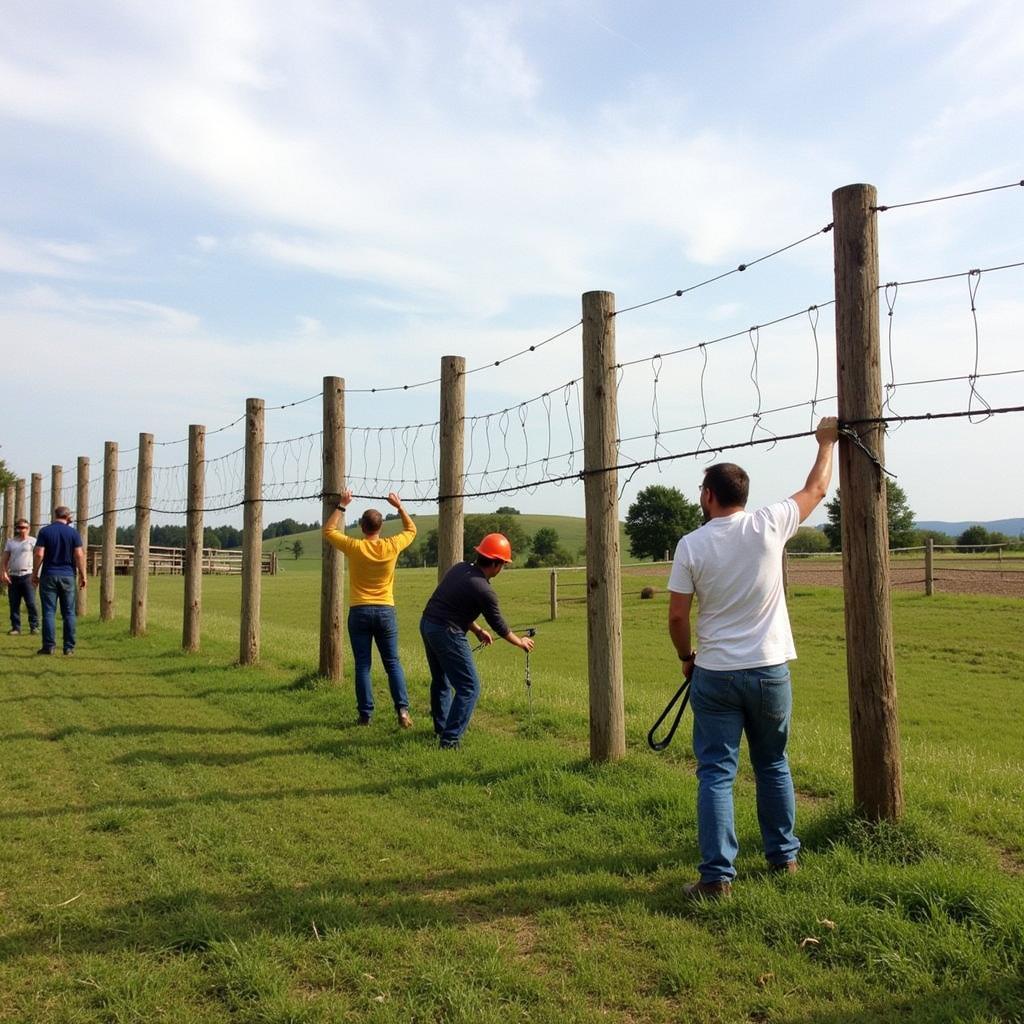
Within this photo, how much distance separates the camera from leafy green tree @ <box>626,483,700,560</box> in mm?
84312

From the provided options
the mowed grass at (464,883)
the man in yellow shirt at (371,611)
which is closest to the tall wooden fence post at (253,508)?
the mowed grass at (464,883)

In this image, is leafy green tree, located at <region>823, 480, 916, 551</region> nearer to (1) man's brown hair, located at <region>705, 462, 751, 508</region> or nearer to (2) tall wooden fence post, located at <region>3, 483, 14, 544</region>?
(2) tall wooden fence post, located at <region>3, 483, 14, 544</region>

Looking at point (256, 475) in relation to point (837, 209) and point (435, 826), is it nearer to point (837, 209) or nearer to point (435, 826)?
point (435, 826)

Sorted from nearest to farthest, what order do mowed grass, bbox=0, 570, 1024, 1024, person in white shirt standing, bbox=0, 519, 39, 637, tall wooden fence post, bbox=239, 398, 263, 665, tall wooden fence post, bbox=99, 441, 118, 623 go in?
mowed grass, bbox=0, 570, 1024, 1024, tall wooden fence post, bbox=239, 398, 263, 665, person in white shirt standing, bbox=0, 519, 39, 637, tall wooden fence post, bbox=99, 441, 118, 623

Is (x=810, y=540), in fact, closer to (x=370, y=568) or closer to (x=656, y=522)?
(x=656, y=522)

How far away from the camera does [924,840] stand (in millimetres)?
5145

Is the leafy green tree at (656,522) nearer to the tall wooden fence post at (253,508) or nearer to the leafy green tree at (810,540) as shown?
the leafy green tree at (810,540)

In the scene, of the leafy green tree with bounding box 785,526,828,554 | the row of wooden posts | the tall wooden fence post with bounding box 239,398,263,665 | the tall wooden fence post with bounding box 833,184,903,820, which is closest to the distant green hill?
the leafy green tree with bounding box 785,526,828,554

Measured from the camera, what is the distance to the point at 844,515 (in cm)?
561

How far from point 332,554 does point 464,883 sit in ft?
22.4

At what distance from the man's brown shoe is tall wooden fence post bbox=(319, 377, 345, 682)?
7.34 metres

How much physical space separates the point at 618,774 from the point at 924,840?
7.78 ft

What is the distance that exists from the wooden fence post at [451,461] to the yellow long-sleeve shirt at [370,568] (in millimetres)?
484

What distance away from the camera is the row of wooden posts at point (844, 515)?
5379 mm
